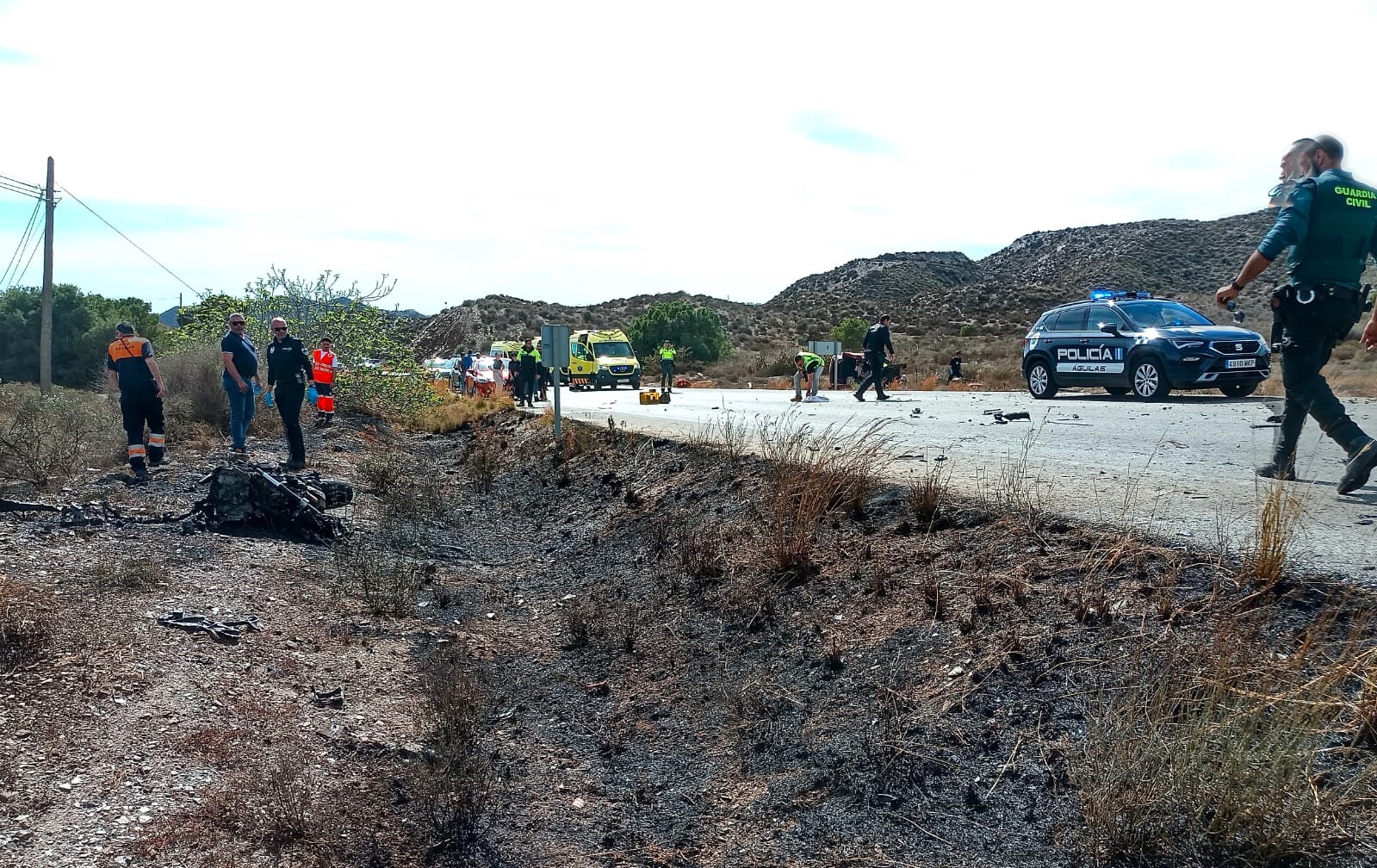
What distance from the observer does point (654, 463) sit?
11.5 meters

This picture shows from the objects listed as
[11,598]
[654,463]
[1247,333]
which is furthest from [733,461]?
[1247,333]

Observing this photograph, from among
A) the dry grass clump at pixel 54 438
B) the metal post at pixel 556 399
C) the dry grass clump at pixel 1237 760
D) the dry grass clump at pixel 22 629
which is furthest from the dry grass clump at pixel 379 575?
the metal post at pixel 556 399

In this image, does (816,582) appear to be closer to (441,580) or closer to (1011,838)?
(1011,838)

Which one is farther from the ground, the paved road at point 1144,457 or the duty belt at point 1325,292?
the duty belt at point 1325,292

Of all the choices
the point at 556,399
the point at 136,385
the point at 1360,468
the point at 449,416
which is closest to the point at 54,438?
the point at 136,385

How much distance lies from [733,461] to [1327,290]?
5085 millimetres

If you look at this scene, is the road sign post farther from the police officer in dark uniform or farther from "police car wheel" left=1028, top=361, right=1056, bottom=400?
the police officer in dark uniform

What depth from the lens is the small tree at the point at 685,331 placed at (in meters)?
58.8

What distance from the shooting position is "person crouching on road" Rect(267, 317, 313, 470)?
1289 cm

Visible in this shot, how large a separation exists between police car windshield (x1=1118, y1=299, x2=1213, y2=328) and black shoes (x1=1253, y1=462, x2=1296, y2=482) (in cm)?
1079

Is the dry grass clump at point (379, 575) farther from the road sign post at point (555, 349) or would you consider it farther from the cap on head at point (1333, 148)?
the cap on head at point (1333, 148)

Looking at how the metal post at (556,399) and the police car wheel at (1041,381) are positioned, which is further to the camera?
the police car wheel at (1041,381)

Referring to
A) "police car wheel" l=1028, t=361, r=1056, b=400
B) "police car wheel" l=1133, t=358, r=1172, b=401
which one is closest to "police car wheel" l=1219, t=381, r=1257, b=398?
"police car wheel" l=1133, t=358, r=1172, b=401

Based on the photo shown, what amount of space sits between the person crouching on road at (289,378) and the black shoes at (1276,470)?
10.6 metres
